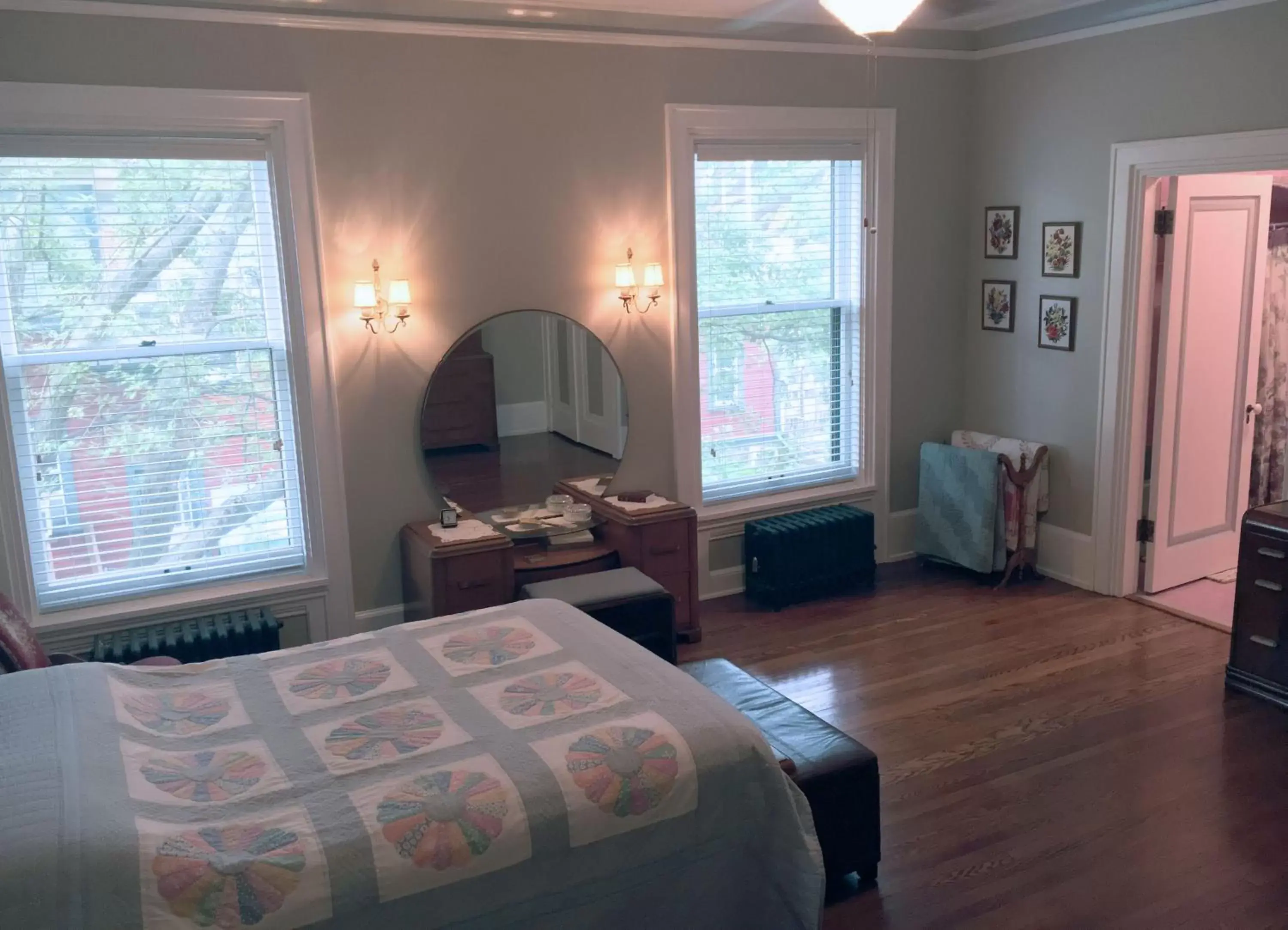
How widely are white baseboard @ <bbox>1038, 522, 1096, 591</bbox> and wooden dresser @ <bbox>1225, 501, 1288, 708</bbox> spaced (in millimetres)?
1220

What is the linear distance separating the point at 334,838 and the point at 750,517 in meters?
3.62

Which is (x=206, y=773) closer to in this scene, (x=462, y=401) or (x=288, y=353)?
(x=288, y=353)

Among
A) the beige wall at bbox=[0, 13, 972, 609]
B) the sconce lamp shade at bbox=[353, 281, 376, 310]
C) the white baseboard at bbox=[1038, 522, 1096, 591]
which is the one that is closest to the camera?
the beige wall at bbox=[0, 13, 972, 609]

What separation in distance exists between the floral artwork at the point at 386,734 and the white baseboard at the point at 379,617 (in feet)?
7.18

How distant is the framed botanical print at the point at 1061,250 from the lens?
525 cm

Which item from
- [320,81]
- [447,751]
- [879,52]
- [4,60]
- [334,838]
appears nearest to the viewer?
[334,838]

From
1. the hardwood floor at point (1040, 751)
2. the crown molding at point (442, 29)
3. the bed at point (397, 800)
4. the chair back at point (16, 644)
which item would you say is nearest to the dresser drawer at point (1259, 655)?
the hardwood floor at point (1040, 751)

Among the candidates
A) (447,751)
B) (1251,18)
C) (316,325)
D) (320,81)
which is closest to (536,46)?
(320,81)

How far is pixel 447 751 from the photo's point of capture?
2430 mm

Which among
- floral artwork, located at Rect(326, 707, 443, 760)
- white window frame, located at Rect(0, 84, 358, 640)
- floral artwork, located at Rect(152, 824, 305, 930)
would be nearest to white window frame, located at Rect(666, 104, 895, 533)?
white window frame, located at Rect(0, 84, 358, 640)

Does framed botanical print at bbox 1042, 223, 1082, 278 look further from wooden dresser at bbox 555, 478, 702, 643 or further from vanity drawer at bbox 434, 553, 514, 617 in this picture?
vanity drawer at bbox 434, 553, 514, 617

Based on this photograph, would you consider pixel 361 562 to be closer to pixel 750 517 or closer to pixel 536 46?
pixel 750 517

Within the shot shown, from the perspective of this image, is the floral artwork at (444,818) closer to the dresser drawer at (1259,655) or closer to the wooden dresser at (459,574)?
the wooden dresser at (459,574)

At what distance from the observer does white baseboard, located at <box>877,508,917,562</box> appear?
5.99 metres
